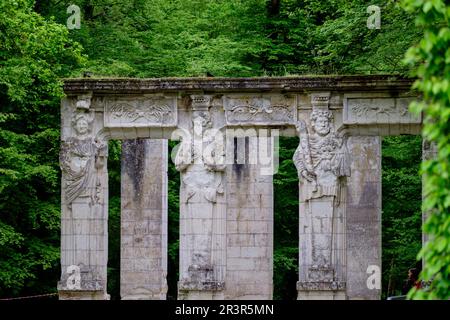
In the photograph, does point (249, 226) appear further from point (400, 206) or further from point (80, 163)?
point (400, 206)

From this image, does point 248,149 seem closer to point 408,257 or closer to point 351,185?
point 351,185

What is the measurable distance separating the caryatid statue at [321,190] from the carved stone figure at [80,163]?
4964 millimetres

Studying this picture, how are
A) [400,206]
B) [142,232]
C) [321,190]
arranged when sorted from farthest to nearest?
[400,206]
[142,232]
[321,190]

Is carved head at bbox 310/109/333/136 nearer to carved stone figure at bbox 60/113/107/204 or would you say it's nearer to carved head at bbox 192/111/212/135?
carved head at bbox 192/111/212/135

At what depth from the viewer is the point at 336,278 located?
34875 millimetres

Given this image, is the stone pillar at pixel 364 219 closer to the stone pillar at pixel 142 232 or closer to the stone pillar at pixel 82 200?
the stone pillar at pixel 142 232

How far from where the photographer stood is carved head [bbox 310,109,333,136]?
35.4m

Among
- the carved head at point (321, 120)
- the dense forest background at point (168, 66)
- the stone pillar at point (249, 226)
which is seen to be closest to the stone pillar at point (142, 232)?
the dense forest background at point (168, 66)

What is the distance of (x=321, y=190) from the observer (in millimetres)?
35312

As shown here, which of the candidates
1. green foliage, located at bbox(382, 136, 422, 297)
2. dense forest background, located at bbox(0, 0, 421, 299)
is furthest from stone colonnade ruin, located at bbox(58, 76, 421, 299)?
green foliage, located at bbox(382, 136, 422, 297)

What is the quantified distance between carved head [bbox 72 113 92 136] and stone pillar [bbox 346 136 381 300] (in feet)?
24.1

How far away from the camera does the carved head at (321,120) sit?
35.4 m

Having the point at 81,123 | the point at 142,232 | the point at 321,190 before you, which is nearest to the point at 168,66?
the point at 142,232

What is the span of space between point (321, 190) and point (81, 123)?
19.8 feet
